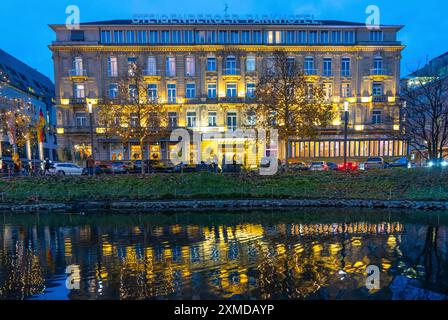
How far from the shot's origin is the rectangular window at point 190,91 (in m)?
43.1

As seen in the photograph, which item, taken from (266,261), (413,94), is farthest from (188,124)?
(266,261)

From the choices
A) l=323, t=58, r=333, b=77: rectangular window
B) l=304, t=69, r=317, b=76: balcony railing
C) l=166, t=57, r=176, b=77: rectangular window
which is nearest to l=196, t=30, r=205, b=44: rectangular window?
l=166, t=57, r=176, b=77: rectangular window

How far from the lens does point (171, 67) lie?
42562mm

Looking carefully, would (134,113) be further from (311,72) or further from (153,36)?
(311,72)

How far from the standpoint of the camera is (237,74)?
42.5 m

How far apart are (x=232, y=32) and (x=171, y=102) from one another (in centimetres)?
1553

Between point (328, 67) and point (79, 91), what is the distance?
42025mm

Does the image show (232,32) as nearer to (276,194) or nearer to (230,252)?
(276,194)

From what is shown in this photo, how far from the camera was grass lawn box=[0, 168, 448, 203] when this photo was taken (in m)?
18.8

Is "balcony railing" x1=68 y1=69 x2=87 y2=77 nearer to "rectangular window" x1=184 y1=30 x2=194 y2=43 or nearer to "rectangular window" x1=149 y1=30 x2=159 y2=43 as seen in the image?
"rectangular window" x1=149 y1=30 x2=159 y2=43

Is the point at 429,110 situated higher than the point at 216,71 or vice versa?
the point at 216,71

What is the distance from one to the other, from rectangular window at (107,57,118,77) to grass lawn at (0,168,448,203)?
86.1ft

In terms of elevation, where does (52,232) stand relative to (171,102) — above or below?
below

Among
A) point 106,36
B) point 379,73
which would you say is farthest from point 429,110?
point 106,36
